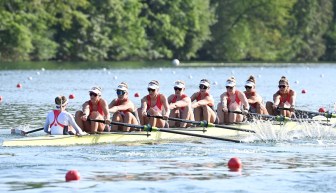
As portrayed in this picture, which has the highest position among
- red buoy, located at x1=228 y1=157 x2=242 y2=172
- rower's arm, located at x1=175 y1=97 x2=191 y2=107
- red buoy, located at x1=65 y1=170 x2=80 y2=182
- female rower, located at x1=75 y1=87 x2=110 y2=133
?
rower's arm, located at x1=175 y1=97 x2=191 y2=107

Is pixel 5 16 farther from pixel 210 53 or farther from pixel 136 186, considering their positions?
pixel 136 186

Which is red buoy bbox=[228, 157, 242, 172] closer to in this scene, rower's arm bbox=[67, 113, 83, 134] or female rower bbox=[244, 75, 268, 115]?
rower's arm bbox=[67, 113, 83, 134]

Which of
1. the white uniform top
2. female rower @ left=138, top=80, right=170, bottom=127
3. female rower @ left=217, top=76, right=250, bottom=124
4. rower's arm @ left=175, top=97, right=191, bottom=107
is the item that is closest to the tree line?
female rower @ left=217, top=76, right=250, bottom=124

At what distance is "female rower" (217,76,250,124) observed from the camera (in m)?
23.8

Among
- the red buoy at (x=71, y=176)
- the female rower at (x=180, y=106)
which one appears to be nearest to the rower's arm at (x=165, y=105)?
the female rower at (x=180, y=106)

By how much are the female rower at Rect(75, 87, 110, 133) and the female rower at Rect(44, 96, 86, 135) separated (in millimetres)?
594

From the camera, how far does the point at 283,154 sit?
19.6 metres

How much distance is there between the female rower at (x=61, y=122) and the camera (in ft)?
65.2

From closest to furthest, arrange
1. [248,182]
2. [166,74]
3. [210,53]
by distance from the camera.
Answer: [248,182] < [166,74] < [210,53]

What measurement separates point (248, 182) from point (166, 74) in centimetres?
4285

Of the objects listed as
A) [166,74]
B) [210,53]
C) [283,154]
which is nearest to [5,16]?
[166,74]

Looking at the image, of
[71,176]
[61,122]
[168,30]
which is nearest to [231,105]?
[61,122]

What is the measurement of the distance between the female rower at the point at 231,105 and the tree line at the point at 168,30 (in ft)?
146

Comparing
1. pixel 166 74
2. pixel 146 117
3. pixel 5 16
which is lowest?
pixel 146 117
